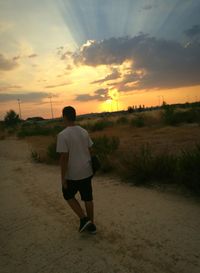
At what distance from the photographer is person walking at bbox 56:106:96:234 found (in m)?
4.75

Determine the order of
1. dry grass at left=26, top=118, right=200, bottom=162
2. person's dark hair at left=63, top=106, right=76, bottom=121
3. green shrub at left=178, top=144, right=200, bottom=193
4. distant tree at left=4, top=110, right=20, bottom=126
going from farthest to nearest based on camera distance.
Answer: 1. distant tree at left=4, top=110, right=20, bottom=126
2. dry grass at left=26, top=118, right=200, bottom=162
3. green shrub at left=178, top=144, right=200, bottom=193
4. person's dark hair at left=63, top=106, right=76, bottom=121

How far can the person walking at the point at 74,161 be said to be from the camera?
4754 millimetres

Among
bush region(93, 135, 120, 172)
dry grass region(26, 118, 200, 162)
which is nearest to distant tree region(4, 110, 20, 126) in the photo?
dry grass region(26, 118, 200, 162)

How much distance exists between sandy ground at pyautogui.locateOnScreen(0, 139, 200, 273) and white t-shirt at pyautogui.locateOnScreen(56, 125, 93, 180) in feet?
3.47

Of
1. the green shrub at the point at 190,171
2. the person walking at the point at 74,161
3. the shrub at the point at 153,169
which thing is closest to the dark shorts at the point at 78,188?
the person walking at the point at 74,161

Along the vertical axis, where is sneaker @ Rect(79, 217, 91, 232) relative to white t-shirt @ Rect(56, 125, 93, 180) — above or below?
below

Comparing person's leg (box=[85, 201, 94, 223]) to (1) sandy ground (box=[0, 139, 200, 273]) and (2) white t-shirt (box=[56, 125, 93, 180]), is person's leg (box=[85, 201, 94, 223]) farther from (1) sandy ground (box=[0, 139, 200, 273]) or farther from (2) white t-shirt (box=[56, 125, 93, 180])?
(2) white t-shirt (box=[56, 125, 93, 180])

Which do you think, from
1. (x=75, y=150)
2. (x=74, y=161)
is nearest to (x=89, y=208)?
(x=74, y=161)

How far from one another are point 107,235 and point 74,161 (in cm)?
132

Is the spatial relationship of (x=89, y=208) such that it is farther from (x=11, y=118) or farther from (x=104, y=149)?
(x=11, y=118)

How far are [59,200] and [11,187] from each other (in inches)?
105

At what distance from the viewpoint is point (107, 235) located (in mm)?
4984

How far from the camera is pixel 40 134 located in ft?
Answer: 127

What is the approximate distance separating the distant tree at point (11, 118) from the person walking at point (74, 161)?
101 meters
